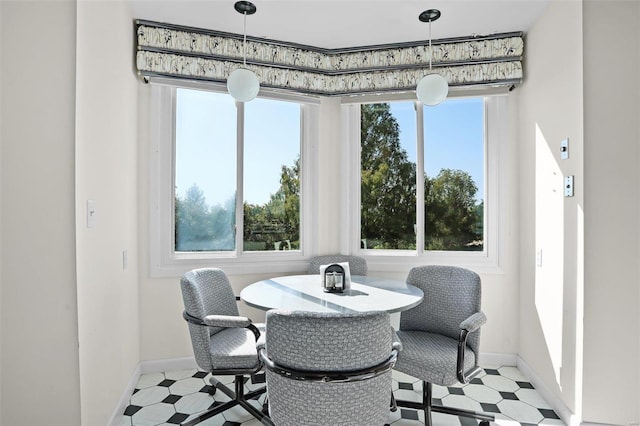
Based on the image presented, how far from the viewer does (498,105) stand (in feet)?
9.86

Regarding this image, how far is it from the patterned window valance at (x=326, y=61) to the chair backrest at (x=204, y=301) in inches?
61.3

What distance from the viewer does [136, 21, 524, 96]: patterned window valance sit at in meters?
2.71

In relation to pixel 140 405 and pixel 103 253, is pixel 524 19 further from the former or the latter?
pixel 140 405

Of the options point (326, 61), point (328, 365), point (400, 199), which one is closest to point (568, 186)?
point (400, 199)

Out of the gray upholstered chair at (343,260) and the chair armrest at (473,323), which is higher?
the gray upholstered chair at (343,260)

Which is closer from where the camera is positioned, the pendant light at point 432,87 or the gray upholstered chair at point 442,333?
the gray upholstered chair at point 442,333

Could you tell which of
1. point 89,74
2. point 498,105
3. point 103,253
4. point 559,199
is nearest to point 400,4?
point 498,105

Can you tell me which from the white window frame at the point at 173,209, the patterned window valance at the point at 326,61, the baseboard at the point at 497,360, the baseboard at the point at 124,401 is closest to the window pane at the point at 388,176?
the patterned window valance at the point at 326,61

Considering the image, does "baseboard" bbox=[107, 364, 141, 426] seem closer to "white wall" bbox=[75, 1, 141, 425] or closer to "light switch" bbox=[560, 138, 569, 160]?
"white wall" bbox=[75, 1, 141, 425]

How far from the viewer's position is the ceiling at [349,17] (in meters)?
2.47

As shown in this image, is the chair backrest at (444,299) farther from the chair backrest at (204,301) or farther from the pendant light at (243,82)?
the pendant light at (243,82)

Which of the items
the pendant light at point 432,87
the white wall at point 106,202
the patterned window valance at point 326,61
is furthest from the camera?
the patterned window valance at point 326,61

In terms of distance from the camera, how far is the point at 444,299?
7.59 feet

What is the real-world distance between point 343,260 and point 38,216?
207 cm
